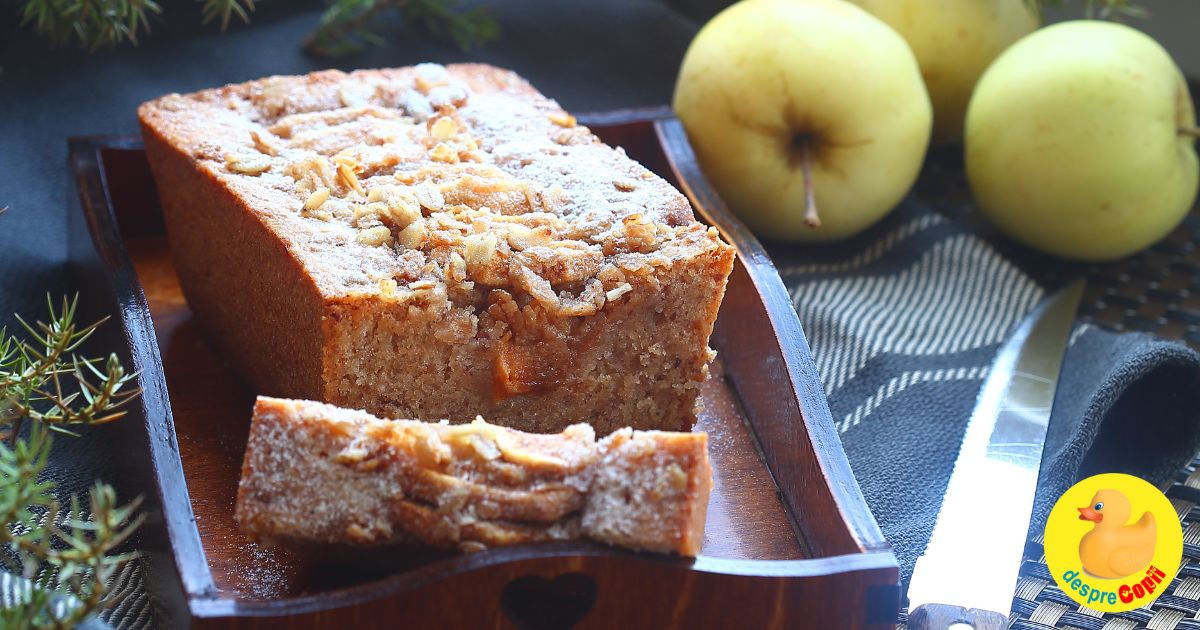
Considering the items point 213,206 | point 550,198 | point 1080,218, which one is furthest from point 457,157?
point 1080,218

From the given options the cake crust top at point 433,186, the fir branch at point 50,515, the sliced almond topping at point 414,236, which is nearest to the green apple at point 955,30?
the cake crust top at point 433,186

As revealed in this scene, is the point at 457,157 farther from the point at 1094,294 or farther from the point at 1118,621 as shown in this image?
the point at 1094,294

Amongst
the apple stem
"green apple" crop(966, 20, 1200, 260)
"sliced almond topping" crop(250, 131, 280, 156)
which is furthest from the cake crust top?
"green apple" crop(966, 20, 1200, 260)

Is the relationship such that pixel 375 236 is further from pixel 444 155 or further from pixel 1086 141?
pixel 1086 141

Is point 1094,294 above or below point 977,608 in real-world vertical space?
below

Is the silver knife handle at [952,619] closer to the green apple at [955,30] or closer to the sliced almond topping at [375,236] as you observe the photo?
the sliced almond topping at [375,236]

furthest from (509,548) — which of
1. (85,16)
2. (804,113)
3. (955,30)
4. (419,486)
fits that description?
(955,30)
